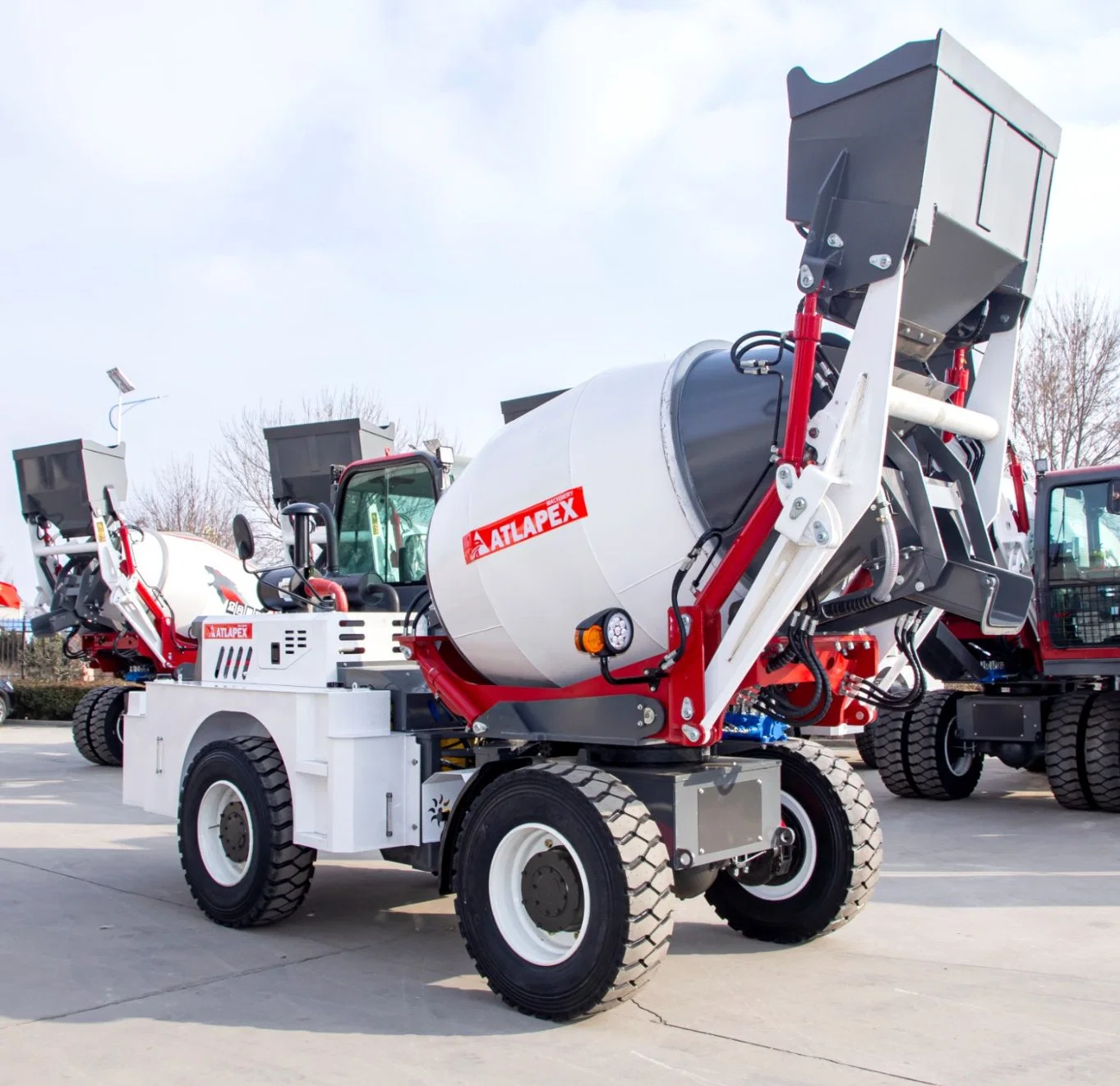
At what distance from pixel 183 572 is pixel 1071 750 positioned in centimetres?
997

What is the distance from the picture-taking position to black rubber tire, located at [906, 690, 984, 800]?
10.3 m

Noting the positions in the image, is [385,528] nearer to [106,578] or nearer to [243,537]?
[243,537]

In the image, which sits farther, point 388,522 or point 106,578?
point 106,578

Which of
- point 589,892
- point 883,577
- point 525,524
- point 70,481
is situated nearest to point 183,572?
point 70,481

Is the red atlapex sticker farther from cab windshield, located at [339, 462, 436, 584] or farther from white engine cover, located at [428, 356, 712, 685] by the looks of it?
white engine cover, located at [428, 356, 712, 685]

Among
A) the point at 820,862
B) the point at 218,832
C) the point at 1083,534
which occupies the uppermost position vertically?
the point at 1083,534

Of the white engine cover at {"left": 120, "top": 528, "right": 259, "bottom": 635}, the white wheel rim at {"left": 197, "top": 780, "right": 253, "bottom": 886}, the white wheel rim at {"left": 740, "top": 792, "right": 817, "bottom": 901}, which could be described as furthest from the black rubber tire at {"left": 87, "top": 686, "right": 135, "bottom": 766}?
the white wheel rim at {"left": 740, "top": 792, "right": 817, "bottom": 901}

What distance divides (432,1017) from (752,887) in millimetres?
1833

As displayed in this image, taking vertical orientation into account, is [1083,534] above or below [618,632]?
above

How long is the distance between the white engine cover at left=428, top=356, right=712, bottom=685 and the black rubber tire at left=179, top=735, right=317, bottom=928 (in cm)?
131

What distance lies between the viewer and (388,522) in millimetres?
7672

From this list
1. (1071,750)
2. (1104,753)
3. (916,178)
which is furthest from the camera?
(1071,750)

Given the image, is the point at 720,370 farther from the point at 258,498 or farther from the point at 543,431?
the point at 258,498

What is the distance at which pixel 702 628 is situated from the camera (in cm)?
434
